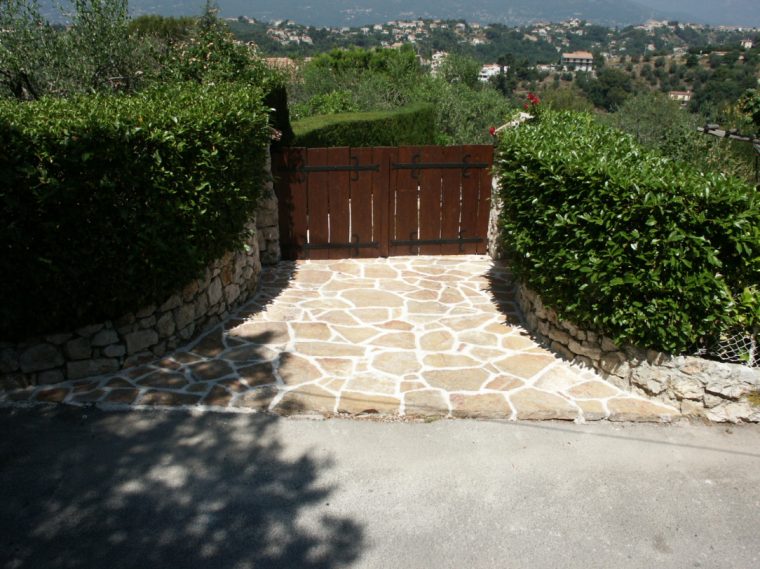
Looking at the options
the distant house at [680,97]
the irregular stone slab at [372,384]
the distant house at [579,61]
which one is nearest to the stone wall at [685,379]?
the irregular stone slab at [372,384]

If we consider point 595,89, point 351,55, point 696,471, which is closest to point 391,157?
point 696,471

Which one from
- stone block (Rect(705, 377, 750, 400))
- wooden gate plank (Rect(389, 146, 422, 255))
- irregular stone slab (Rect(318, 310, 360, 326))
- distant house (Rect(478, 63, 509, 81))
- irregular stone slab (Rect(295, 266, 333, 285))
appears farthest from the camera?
distant house (Rect(478, 63, 509, 81))

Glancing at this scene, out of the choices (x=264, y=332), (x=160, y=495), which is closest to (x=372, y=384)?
(x=264, y=332)

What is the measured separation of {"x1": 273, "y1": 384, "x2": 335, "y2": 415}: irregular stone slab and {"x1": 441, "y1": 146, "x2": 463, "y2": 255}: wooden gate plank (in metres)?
4.45

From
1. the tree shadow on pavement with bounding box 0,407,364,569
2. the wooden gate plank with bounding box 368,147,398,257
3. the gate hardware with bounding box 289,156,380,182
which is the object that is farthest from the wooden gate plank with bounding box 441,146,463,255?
the tree shadow on pavement with bounding box 0,407,364,569

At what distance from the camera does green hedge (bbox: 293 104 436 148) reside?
11.7 meters

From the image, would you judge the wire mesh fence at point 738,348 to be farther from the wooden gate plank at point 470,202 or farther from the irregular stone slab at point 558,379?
the wooden gate plank at point 470,202

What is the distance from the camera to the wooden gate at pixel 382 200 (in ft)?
27.5

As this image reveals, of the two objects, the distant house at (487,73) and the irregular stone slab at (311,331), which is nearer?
the irregular stone slab at (311,331)

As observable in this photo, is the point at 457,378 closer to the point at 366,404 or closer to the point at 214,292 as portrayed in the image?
the point at 366,404

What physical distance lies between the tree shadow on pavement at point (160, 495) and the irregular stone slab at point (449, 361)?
1.65 metres

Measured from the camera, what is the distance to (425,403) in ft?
16.2

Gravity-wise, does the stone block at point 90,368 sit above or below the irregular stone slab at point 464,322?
above

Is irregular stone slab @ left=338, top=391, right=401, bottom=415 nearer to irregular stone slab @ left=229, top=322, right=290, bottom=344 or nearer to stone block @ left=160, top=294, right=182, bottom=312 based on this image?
irregular stone slab @ left=229, top=322, right=290, bottom=344
